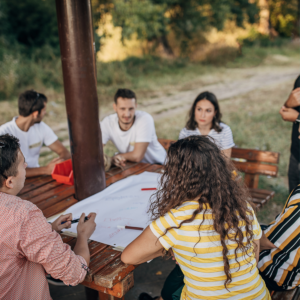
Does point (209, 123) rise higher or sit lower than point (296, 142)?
higher

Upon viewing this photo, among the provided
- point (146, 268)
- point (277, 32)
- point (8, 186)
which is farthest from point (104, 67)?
point (277, 32)

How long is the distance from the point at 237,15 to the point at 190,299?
15623 millimetres

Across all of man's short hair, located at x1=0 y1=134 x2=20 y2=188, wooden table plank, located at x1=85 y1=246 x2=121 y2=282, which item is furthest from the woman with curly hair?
man's short hair, located at x1=0 y1=134 x2=20 y2=188

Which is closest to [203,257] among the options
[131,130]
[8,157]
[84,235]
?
[84,235]

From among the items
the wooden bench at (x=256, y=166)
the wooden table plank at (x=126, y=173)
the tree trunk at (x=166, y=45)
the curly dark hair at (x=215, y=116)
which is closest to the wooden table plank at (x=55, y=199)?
the wooden table plank at (x=126, y=173)

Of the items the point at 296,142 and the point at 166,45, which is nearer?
the point at 296,142

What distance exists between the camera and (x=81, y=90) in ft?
6.42

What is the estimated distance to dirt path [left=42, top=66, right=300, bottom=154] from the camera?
862 cm

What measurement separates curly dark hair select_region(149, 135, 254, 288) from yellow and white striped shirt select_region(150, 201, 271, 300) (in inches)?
0.9

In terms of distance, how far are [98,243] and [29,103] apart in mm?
1885

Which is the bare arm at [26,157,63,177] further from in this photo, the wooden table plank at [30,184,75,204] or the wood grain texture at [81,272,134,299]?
the wood grain texture at [81,272,134,299]

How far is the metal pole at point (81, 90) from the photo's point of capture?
1861 millimetres

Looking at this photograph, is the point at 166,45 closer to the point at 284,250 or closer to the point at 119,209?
the point at 119,209

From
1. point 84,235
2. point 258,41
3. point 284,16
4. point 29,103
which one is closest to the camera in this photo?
point 84,235
